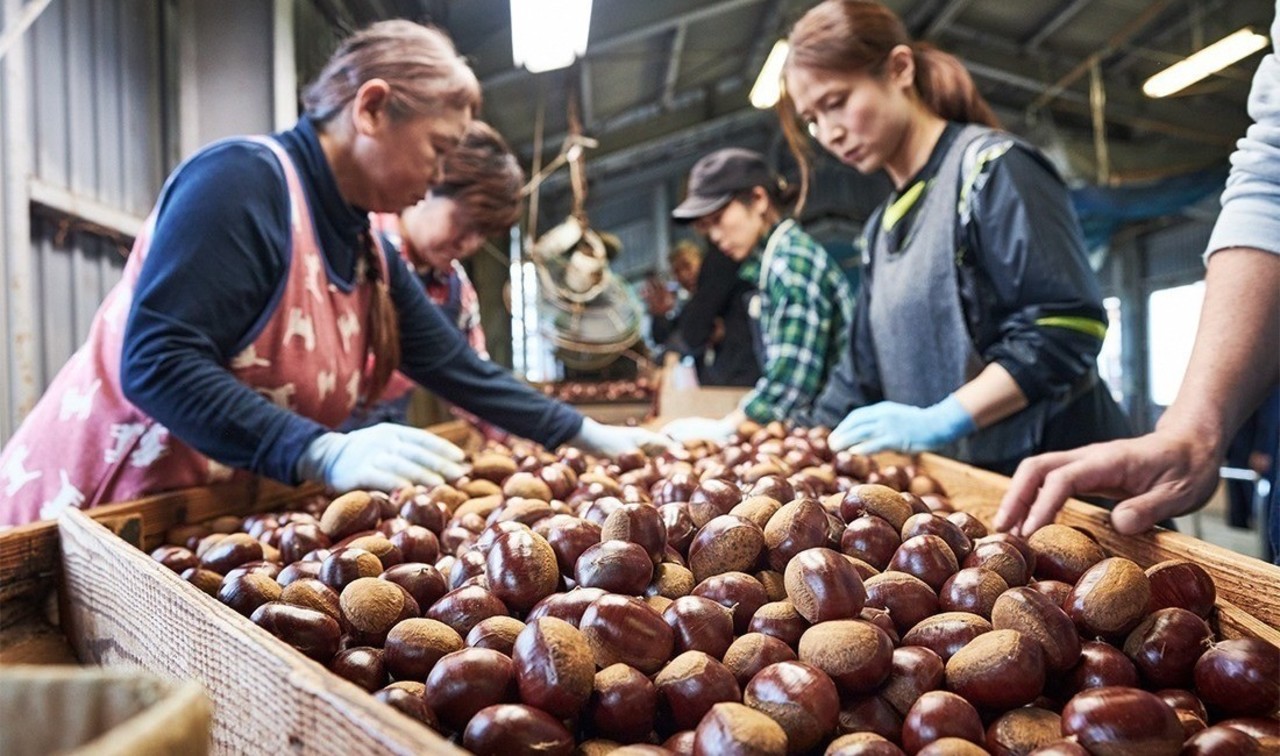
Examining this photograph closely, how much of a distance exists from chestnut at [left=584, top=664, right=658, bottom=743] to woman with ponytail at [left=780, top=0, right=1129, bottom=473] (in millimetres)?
1364

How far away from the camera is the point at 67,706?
40 cm

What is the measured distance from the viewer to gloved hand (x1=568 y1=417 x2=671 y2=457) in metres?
2.38

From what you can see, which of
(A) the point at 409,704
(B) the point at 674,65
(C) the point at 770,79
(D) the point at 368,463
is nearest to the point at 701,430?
(D) the point at 368,463

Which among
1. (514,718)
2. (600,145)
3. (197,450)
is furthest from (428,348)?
(600,145)

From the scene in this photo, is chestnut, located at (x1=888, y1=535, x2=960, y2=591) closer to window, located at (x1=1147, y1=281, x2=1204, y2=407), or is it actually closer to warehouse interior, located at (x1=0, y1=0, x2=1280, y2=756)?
warehouse interior, located at (x1=0, y1=0, x2=1280, y2=756)

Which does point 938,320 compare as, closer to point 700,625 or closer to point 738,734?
point 700,625

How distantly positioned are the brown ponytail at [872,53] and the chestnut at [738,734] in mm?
1910

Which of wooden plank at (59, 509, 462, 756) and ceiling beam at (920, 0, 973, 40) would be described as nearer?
wooden plank at (59, 509, 462, 756)

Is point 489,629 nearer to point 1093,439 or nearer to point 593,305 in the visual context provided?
point 1093,439

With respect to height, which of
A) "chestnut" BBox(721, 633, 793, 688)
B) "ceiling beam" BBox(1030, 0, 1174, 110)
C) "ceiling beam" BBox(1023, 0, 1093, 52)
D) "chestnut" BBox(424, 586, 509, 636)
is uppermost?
"ceiling beam" BBox(1023, 0, 1093, 52)

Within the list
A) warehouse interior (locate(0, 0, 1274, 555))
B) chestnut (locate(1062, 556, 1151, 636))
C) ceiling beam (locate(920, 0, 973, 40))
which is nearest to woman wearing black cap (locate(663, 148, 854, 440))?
chestnut (locate(1062, 556, 1151, 636))

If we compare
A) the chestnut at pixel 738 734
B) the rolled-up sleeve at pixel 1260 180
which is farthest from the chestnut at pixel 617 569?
the rolled-up sleeve at pixel 1260 180

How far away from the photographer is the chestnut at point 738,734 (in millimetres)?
605

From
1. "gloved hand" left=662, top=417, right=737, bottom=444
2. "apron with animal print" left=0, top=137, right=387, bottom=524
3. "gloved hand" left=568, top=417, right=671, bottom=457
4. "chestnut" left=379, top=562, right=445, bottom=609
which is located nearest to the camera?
"chestnut" left=379, top=562, right=445, bottom=609
